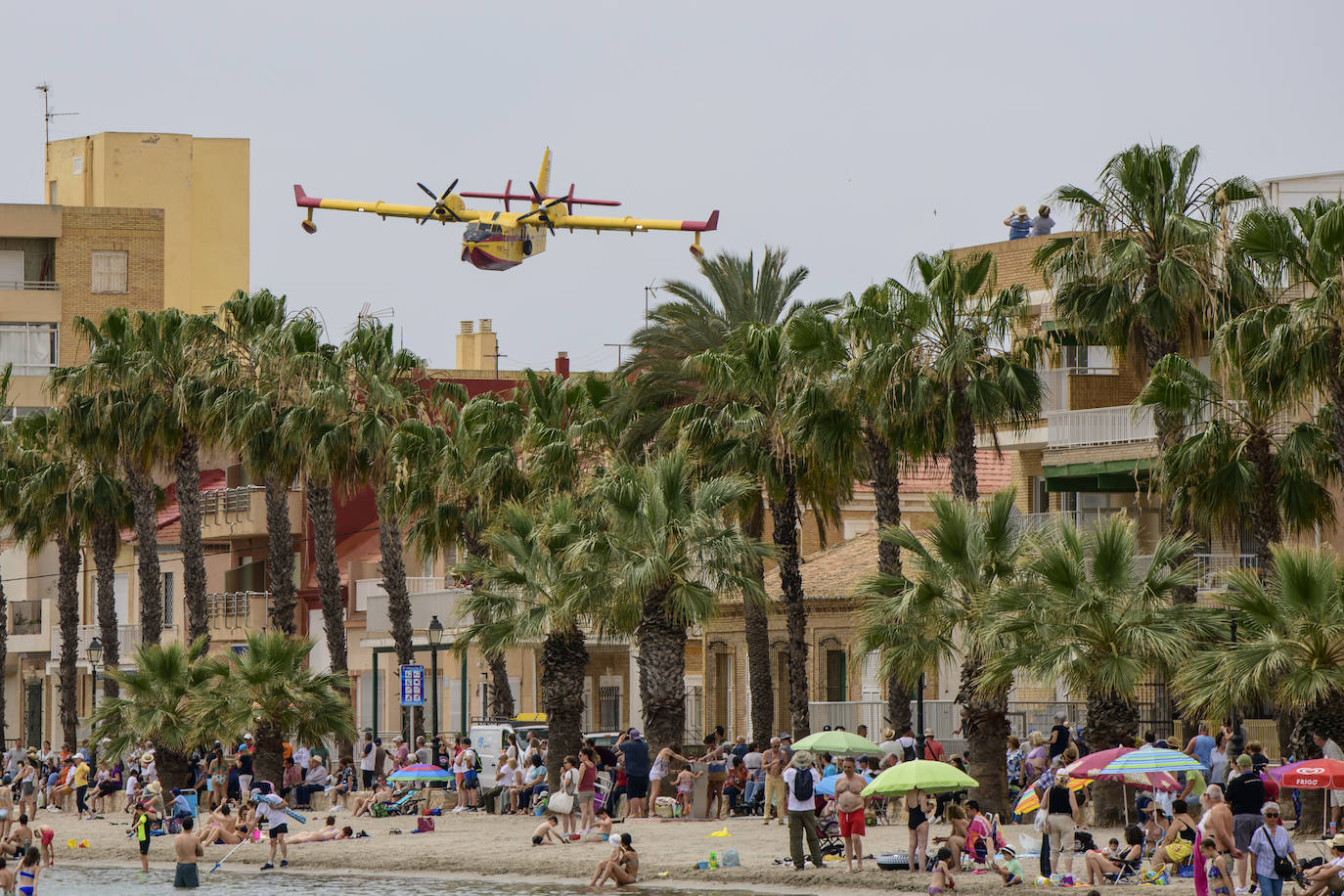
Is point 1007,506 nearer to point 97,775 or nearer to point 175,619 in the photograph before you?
point 97,775

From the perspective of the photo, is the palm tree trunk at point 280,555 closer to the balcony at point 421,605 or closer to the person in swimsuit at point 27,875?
the balcony at point 421,605

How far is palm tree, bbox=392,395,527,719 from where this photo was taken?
43469mm

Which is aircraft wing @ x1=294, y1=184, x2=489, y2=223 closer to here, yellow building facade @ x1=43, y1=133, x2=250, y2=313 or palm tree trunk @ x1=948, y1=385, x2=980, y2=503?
yellow building facade @ x1=43, y1=133, x2=250, y2=313

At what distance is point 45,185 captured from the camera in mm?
88375

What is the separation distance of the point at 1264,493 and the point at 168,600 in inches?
1604

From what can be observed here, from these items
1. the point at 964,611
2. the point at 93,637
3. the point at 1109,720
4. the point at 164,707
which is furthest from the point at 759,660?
the point at 93,637

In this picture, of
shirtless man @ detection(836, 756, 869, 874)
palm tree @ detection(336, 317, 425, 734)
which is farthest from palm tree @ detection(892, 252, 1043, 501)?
palm tree @ detection(336, 317, 425, 734)

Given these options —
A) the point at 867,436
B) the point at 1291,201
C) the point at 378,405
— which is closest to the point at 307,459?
the point at 378,405

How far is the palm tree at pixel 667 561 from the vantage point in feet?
111

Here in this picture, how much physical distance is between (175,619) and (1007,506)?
127 ft

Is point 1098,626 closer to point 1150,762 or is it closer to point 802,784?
point 1150,762

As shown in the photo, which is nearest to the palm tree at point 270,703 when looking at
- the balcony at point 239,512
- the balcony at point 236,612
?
the balcony at point 236,612

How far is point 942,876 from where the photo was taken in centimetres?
2327

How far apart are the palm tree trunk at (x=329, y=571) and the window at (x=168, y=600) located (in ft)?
57.9
